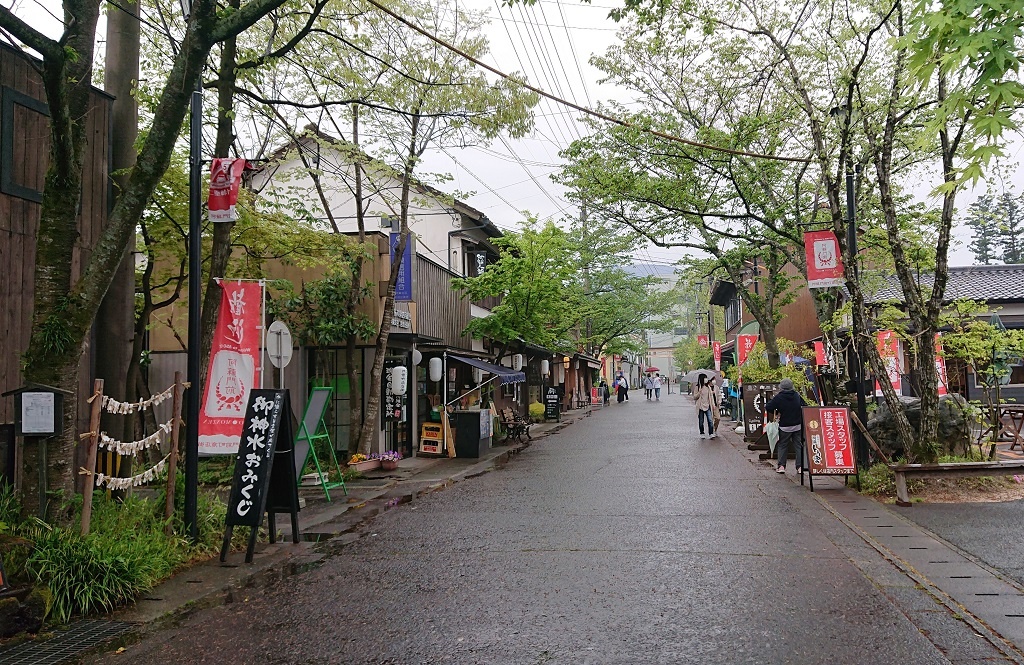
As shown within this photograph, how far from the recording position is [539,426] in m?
31.0

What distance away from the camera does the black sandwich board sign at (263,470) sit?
771 centimetres

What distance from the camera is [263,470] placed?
7840 millimetres

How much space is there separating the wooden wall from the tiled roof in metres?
21.0

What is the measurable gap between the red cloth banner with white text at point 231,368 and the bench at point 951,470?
8.71 meters

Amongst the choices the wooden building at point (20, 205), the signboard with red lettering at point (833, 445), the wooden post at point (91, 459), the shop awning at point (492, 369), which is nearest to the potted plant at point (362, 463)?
the shop awning at point (492, 369)

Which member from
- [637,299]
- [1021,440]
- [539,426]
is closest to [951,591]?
[1021,440]

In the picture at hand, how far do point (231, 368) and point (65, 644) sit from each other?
4.62 metres

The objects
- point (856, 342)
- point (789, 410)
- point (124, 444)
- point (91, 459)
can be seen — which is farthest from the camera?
point (789, 410)

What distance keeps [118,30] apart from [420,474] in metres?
9.30

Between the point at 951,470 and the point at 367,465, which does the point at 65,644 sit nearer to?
the point at 367,465

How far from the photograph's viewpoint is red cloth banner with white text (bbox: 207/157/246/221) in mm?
8156

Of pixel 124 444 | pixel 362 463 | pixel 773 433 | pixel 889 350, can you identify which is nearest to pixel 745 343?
pixel 773 433

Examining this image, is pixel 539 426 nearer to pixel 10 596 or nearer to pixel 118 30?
pixel 118 30

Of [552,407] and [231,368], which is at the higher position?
[231,368]
